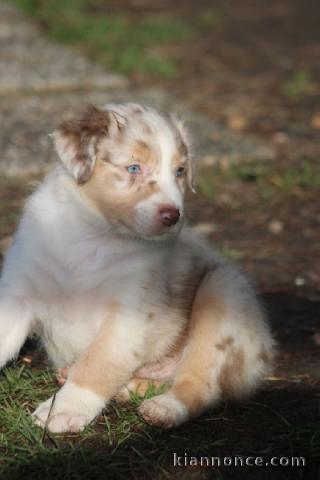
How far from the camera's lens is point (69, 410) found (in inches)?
131

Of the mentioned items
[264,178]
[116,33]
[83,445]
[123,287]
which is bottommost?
[116,33]

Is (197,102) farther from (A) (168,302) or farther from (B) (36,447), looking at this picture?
(B) (36,447)

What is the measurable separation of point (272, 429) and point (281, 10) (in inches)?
384

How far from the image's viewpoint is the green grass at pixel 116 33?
30.4ft

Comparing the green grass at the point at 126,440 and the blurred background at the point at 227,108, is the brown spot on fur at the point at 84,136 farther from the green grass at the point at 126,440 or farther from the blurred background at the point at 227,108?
the blurred background at the point at 227,108

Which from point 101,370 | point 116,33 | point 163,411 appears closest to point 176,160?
point 101,370

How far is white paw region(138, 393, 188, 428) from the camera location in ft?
11.0

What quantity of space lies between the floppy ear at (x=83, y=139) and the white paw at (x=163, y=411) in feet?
2.92

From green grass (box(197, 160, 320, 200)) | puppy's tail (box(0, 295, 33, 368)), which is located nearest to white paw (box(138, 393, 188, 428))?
puppy's tail (box(0, 295, 33, 368))

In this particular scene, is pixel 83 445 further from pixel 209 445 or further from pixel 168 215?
pixel 168 215

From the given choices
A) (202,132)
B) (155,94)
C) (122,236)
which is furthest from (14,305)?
(155,94)

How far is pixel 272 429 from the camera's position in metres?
3.43

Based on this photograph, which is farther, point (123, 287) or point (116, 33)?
point (116, 33)

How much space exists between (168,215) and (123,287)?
336 mm
